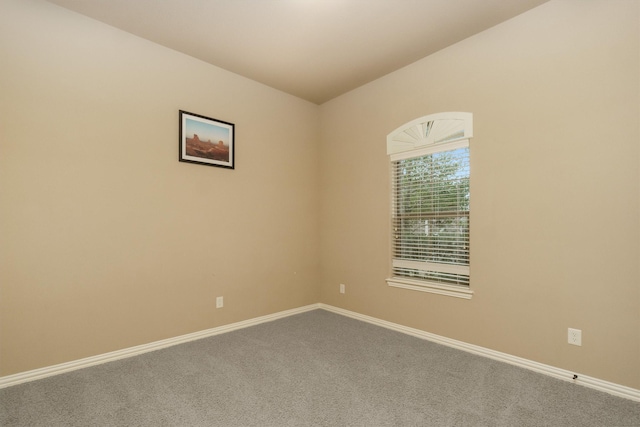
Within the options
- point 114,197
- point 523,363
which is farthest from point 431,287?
point 114,197

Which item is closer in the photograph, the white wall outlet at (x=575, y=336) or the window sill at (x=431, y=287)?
the white wall outlet at (x=575, y=336)

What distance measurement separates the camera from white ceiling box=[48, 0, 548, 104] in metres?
2.50

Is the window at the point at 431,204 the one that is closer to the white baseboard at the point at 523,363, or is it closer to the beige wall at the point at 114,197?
the white baseboard at the point at 523,363

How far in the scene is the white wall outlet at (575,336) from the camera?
2.35 metres

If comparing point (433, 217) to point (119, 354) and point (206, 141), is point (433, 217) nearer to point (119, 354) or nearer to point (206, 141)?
point (206, 141)

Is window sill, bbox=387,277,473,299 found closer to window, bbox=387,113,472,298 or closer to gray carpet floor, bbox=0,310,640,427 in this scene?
window, bbox=387,113,472,298

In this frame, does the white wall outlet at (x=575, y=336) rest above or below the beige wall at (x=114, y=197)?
below

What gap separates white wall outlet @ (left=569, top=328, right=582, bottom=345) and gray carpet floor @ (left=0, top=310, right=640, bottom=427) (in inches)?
11.5

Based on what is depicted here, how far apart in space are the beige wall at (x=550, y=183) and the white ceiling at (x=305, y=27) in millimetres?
293

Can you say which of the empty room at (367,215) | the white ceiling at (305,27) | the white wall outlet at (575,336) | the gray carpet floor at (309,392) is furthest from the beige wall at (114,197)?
the white wall outlet at (575,336)

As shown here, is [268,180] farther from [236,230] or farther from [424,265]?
[424,265]

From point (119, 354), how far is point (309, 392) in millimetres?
1725

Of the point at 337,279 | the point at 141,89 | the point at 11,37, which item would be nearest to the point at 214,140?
the point at 141,89

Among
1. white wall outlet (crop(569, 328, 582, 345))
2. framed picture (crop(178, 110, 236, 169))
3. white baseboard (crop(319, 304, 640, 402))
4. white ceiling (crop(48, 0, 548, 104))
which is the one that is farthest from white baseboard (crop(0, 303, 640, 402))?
white ceiling (crop(48, 0, 548, 104))
